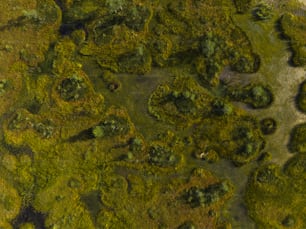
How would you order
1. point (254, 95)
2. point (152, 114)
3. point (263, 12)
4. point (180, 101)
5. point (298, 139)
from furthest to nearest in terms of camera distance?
point (152, 114), point (180, 101), point (263, 12), point (298, 139), point (254, 95)

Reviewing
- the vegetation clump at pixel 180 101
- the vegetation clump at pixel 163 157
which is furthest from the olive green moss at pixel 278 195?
the vegetation clump at pixel 180 101

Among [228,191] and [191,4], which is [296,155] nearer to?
[228,191]

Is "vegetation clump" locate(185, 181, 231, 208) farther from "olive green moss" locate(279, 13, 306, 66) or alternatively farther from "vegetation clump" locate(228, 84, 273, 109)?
"olive green moss" locate(279, 13, 306, 66)

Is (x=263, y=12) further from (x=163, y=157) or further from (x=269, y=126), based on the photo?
(x=163, y=157)

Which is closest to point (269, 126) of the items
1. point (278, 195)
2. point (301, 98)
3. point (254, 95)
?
point (254, 95)

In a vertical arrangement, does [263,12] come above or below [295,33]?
above
